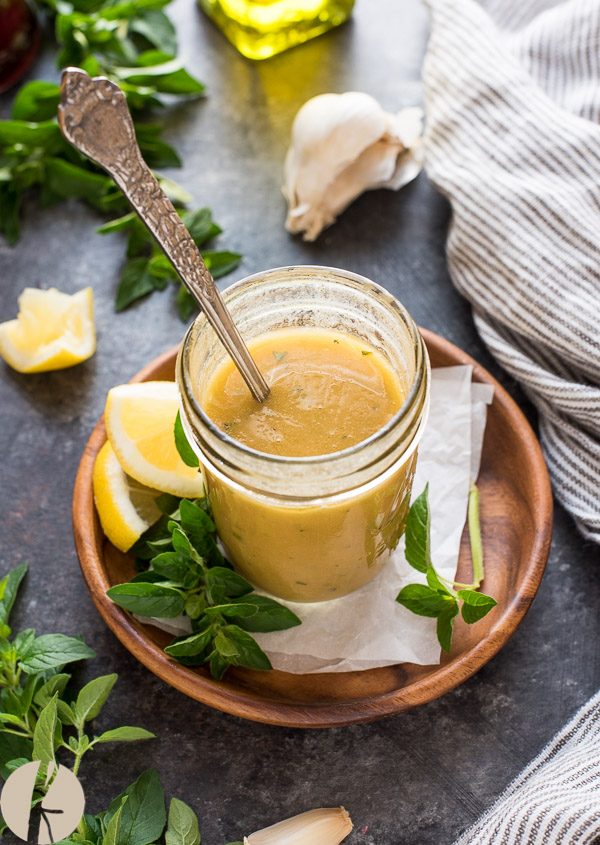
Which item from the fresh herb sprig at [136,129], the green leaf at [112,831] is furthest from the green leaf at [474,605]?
the fresh herb sprig at [136,129]

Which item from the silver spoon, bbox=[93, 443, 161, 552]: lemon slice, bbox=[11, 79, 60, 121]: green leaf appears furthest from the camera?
bbox=[11, 79, 60, 121]: green leaf

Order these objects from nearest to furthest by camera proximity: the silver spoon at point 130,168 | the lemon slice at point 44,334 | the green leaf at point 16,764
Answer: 1. the silver spoon at point 130,168
2. the green leaf at point 16,764
3. the lemon slice at point 44,334

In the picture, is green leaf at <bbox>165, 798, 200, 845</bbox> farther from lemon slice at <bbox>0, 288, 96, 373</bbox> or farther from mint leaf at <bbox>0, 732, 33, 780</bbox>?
lemon slice at <bbox>0, 288, 96, 373</bbox>

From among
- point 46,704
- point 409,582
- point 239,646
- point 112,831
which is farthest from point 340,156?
point 112,831

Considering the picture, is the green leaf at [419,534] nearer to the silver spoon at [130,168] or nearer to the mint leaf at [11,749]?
the silver spoon at [130,168]

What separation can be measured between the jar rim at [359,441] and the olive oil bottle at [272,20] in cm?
89

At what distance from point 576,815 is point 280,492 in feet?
1.52

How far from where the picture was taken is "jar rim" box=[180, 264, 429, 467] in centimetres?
97

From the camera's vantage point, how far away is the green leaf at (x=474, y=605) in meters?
1.13

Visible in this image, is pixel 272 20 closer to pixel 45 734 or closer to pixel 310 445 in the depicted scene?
pixel 310 445

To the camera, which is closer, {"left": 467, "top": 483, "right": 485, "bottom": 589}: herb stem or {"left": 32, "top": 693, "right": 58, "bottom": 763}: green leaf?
{"left": 32, "top": 693, "right": 58, "bottom": 763}: green leaf

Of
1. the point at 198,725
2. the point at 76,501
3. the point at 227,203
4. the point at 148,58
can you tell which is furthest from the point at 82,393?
the point at 148,58

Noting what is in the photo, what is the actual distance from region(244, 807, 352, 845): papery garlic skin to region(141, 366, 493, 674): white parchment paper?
17cm

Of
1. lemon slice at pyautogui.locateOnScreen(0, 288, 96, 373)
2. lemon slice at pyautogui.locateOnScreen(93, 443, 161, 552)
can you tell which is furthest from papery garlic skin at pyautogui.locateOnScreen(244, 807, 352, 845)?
lemon slice at pyautogui.locateOnScreen(0, 288, 96, 373)
